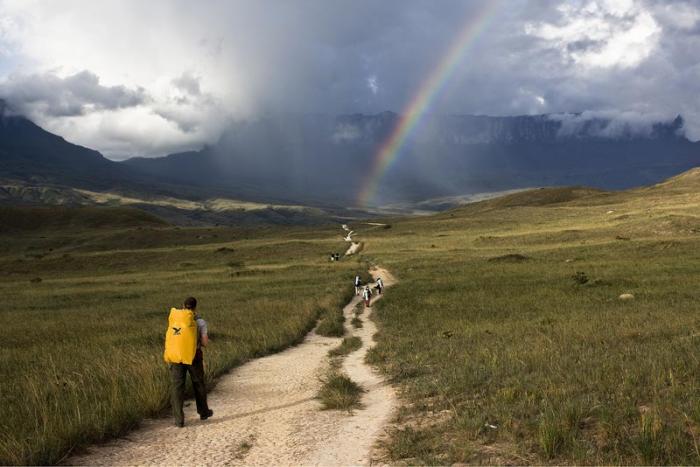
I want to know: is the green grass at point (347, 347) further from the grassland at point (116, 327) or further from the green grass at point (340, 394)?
the green grass at point (340, 394)

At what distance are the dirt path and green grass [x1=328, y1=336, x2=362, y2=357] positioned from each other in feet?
10.5

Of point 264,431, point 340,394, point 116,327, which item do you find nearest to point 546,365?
point 340,394

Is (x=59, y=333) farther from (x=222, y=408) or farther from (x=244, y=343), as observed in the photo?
(x=222, y=408)

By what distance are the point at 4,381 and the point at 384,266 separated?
4318 centimetres

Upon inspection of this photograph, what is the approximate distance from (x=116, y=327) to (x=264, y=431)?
61.8 ft

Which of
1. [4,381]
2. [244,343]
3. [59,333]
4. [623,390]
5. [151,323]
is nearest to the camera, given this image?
[623,390]

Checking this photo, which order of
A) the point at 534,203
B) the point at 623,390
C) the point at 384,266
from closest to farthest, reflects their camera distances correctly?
the point at 623,390 → the point at 384,266 → the point at 534,203

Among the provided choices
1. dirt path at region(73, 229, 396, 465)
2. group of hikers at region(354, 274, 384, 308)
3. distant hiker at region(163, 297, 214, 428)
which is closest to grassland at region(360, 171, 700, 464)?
dirt path at region(73, 229, 396, 465)

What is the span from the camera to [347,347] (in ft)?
62.4

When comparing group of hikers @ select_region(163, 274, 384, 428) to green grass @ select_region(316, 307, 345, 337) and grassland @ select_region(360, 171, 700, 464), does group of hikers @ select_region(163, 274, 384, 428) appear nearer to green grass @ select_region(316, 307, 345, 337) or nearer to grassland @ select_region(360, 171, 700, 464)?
grassland @ select_region(360, 171, 700, 464)

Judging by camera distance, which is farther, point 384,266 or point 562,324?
point 384,266

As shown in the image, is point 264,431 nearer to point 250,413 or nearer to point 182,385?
point 250,413

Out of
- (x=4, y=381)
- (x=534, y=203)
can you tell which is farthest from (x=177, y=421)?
(x=534, y=203)

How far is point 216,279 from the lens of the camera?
5169 cm
